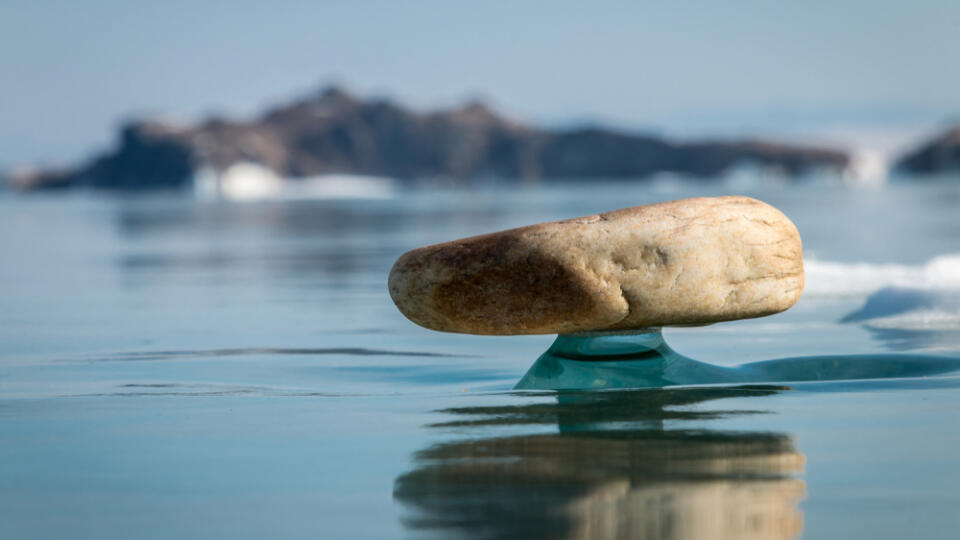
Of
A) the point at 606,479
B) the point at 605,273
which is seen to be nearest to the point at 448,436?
the point at 606,479

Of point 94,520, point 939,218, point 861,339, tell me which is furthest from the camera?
point 939,218

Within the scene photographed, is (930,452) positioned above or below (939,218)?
below

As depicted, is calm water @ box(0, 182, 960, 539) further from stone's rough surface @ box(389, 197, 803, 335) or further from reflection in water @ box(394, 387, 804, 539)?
stone's rough surface @ box(389, 197, 803, 335)

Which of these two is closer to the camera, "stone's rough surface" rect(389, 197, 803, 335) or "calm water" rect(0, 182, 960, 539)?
"calm water" rect(0, 182, 960, 539)

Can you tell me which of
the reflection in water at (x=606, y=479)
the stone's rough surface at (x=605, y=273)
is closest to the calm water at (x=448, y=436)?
the reflection in water at (x=606, y=479)

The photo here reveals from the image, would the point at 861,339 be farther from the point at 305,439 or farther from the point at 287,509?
the point at 287,509

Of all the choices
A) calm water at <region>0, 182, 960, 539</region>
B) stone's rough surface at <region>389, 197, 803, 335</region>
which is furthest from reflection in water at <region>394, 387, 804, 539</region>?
stone's rough surface at <region>389, 197, 803, 335</region>

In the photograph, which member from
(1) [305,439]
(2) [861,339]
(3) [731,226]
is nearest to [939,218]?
(2) [861,339]

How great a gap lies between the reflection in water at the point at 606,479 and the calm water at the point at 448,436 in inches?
0.5

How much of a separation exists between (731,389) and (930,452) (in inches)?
55.7

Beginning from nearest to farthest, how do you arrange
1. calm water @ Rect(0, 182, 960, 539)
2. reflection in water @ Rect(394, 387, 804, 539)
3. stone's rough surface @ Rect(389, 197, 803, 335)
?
reflection in water @ Rect(394, 387, 804, 539) → calm water @ Rect(0, 182, 960, 539) → stone's rough surface @ Rect(389, 197, 803, 335)

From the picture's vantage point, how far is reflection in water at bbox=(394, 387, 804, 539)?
2.96 m

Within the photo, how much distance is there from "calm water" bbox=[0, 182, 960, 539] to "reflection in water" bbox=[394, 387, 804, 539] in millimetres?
12

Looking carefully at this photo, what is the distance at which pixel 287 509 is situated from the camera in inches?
127
